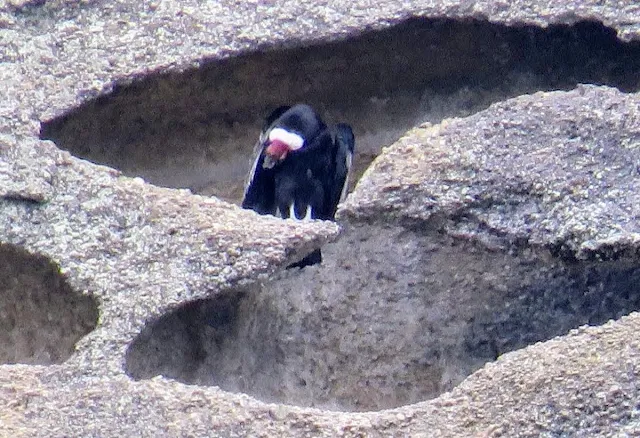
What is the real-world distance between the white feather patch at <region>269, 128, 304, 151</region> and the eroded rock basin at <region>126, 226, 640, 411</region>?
335 millimetres

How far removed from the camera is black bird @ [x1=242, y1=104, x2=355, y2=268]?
269 centimetres

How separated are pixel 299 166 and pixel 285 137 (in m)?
0.17

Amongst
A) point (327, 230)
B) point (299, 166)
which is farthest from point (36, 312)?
point (299, 166)

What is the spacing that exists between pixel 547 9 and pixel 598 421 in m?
0.88

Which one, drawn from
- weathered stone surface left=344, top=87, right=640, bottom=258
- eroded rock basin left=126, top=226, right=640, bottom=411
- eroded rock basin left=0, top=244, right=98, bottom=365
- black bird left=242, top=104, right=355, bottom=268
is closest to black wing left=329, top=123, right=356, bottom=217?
black bird left=242, top=104, right=355, bottom=268

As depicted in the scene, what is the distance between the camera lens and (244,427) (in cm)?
187

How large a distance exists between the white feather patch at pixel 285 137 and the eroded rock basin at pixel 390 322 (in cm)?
33

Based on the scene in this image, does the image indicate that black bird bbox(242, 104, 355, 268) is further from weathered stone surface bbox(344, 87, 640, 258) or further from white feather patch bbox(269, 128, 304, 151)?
weathered stone surface bbox(344, 87, 640, 258)

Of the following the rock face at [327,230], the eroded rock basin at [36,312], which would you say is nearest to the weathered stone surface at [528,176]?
the rock face at [327,230]

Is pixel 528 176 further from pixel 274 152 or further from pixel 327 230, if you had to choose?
pixel 274 152

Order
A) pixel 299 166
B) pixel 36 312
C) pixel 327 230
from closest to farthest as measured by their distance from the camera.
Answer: pixel 327 230 → pixel 36 312 → pixel 299 166

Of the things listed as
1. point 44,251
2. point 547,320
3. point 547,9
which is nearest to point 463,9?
point 547,9

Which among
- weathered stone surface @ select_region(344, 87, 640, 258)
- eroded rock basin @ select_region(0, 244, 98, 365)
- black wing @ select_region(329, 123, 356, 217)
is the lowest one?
eroded rock basin @ select_region(0, 244, 98, 365)

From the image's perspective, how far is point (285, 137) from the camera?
271 cm
